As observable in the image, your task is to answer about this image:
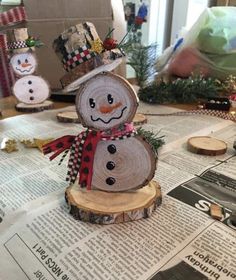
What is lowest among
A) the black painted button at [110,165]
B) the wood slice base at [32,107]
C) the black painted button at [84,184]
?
the wood slice base at [32,107]

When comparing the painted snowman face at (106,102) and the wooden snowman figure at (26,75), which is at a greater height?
the painted snowman face at (106,102)

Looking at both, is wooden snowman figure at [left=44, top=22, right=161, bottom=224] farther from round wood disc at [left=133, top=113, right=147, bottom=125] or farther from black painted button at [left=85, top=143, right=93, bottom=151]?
round wood disc at [left=133, top=113, right=147, bottom=125]

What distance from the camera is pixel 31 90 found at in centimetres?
87

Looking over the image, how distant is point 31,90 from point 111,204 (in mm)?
572

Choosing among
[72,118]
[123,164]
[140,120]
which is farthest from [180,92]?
[123,164]

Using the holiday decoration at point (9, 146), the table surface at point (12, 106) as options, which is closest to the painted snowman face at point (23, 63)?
the table surface at point (12, 106)

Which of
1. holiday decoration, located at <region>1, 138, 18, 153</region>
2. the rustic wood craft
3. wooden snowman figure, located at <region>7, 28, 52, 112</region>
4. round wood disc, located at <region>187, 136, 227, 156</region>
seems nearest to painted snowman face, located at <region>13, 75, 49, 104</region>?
wooden snowman figure, located at <region>7, 28, 52, 112</region>

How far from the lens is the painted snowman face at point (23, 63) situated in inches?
33.1

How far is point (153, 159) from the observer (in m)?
0.41

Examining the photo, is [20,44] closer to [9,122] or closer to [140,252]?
[9,122]

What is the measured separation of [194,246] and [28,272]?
0.18 meters

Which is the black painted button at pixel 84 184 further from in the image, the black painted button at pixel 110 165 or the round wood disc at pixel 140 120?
the round wood disc at pixel 140 120

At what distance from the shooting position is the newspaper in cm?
32

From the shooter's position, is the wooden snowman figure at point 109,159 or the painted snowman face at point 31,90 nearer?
the wooden snowman figure at point 109,159
